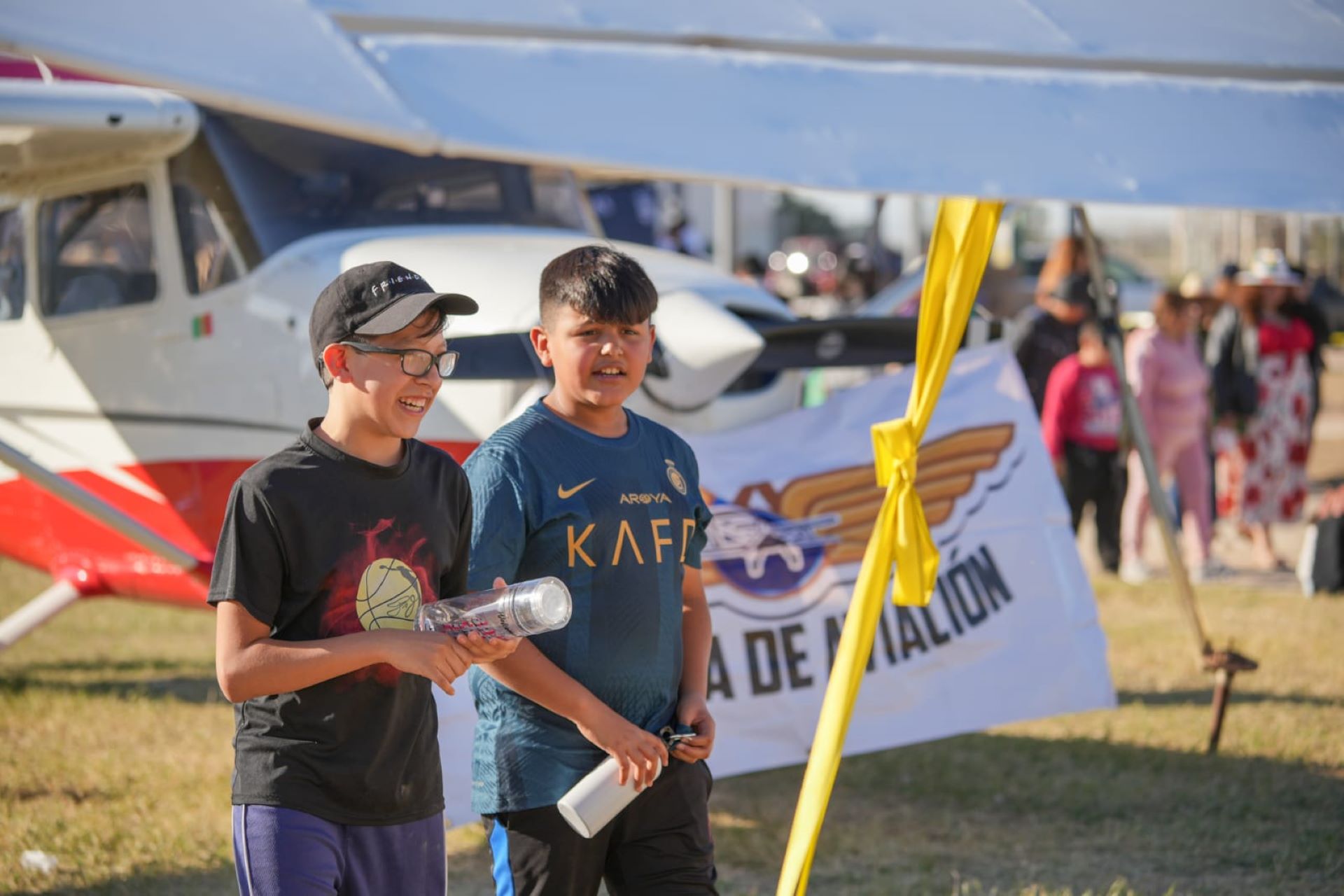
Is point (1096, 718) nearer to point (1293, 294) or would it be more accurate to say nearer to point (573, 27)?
point (573, 27)

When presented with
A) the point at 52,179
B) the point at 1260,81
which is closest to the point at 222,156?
the point at 52,179

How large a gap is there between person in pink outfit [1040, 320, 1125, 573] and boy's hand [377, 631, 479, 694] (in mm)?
7333

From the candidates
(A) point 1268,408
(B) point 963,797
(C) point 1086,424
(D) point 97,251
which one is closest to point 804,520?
(B) point 963,797

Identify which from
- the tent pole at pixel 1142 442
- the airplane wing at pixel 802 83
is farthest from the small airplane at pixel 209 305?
the airplane wing at pixel 802 83

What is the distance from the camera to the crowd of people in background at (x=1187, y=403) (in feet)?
30.4

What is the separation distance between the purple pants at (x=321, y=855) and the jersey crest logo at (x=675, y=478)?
2.55 feet

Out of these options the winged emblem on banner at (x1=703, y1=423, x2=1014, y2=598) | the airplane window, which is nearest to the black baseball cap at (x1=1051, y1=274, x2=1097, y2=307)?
the winged emblem on banner at (x1=703, y1=423, x2=1014, y2=598)

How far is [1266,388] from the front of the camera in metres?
10.5

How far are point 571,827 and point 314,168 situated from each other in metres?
3.89

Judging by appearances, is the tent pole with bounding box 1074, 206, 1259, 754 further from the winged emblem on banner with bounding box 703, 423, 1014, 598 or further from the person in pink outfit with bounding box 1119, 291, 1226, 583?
the person in pink outfit with bounding box 1119, 291, 1226, 583

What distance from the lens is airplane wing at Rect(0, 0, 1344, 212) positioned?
8.12 feet

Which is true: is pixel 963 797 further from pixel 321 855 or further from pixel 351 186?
pixel 321 855

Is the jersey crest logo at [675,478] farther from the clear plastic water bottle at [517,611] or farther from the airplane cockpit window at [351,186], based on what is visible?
the airplane cockpit window at [351,186]

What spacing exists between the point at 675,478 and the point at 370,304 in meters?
0.70
